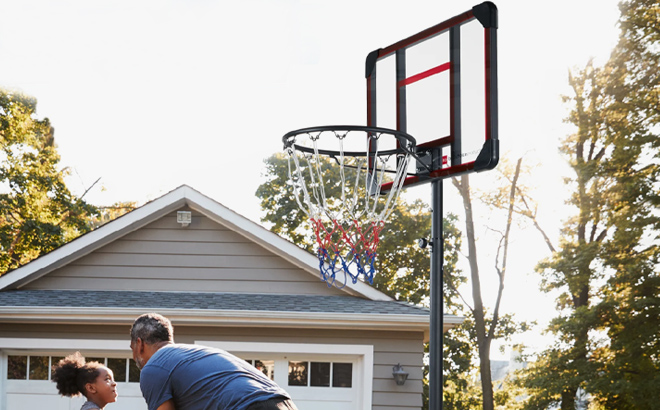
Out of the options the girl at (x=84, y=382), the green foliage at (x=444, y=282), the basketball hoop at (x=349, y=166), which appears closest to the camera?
the girl at (x=84, y=382)

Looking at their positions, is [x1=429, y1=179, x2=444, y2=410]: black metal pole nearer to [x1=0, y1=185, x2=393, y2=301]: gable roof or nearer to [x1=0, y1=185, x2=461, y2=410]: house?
[x1=0, y1=185, x2=461, y2=410]: house

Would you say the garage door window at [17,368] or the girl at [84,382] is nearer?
the girl at [84,382]

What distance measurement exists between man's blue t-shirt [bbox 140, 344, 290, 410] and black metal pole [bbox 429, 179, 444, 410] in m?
2.79

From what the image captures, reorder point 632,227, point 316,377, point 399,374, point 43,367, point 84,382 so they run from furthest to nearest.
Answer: point 632,227, point 43,367, point 316,377, point 399,374, point 84,382

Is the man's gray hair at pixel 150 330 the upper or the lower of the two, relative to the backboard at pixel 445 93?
lower

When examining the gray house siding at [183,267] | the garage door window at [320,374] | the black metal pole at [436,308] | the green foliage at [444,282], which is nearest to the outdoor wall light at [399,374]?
the garage door window at [320,374]

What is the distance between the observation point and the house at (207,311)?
30.3ft

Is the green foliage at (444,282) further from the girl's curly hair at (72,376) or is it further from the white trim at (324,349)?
the girl's curly hair at (72,376)

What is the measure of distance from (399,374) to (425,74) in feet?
14.1

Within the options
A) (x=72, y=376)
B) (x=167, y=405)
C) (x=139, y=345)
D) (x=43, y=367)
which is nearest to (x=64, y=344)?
(x=43, y=367)

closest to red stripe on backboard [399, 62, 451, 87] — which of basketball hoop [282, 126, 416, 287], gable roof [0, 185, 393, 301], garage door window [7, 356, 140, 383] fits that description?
basketball hoop [282, 126, 416, 287]

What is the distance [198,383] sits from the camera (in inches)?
131

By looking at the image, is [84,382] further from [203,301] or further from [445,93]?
[203,301]

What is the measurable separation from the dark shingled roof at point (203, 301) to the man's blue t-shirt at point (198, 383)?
5.81 metres
